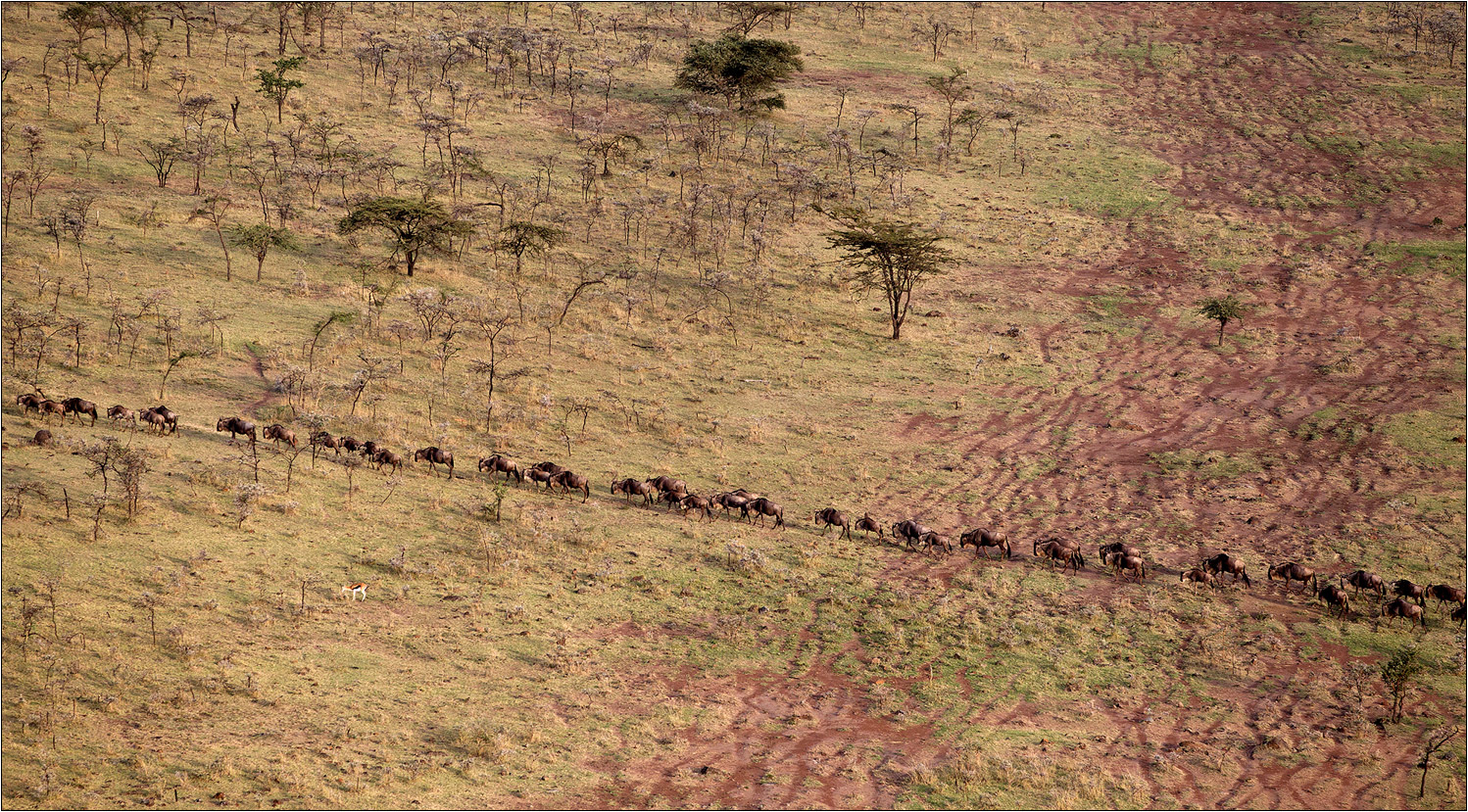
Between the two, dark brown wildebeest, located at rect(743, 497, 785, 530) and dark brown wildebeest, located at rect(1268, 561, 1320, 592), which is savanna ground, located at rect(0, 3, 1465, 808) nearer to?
dark brown wildebeest, located at rect(1268, 561, 1320, 592)

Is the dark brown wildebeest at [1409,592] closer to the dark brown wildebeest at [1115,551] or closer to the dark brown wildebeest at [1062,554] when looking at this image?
the dark brown wildebeest at [1115,551]

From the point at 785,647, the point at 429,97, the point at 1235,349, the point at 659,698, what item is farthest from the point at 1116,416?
the point at 429,97

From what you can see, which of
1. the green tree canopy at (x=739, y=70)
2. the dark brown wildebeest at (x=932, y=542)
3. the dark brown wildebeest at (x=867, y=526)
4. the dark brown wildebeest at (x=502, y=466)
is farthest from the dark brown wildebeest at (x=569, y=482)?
the green tree canopy at (x=739, y=70)

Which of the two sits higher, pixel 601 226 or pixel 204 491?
pixel 601 226

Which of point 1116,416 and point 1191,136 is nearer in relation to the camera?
point 1116,416

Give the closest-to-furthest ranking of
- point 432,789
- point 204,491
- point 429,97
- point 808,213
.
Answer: point 432,789
point 204,491
point 808,213
point 429,97

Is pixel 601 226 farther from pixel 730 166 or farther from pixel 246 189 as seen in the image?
pixel 246 189
